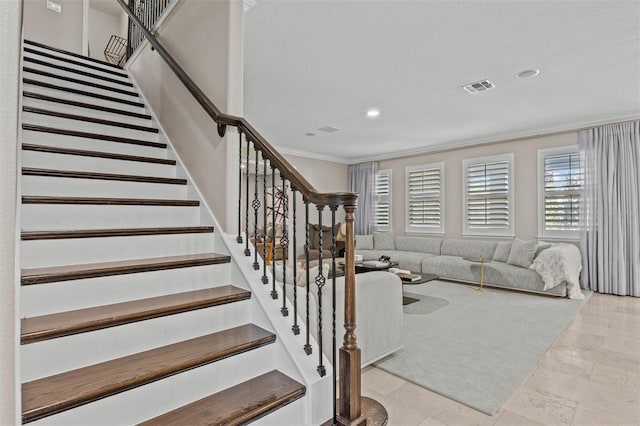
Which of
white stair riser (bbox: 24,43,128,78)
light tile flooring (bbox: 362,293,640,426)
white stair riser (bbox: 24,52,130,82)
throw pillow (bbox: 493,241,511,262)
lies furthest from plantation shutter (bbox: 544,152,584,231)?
white stair riser (bbox: 24,43,128,78)

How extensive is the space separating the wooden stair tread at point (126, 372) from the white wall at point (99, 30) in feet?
25.0

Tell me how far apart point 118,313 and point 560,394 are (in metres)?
2.75

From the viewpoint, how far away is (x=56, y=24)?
5801mm

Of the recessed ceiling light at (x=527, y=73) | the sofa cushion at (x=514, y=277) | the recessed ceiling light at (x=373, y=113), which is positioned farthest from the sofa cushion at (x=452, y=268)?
the recessed ceiling light at (x=527, y=73)

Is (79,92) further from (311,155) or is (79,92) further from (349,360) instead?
(311,155)

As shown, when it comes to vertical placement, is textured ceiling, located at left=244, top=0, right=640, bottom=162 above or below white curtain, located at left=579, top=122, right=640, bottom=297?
above

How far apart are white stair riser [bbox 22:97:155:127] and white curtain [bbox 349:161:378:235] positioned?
232 inches

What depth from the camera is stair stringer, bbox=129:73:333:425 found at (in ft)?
5.47

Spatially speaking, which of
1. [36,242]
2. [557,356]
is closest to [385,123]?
[557,356]

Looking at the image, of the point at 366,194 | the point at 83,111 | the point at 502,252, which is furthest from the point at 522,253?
the point at 83,111

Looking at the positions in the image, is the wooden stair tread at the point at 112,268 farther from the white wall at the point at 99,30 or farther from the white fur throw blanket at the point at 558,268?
the white wall at the point at 99,30

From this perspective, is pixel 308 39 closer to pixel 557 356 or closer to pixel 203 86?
pixel 203 86

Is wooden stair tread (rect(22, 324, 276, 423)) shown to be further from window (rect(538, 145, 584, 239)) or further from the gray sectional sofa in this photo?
window (rect(538, 145, 584, 239))

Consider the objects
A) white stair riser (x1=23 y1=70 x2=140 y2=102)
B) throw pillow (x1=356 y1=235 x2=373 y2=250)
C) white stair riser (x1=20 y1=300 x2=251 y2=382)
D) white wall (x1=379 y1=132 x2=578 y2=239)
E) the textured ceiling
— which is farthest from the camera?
throw pillow (x1=356 y1=235 x2=373 y2=250)
